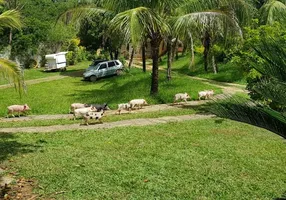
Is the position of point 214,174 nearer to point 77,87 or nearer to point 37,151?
point 37,151

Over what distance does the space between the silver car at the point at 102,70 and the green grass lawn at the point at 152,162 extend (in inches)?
612

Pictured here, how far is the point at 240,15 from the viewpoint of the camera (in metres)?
18.4

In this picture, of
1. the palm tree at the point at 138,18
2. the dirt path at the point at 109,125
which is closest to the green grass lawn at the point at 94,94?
the palm tree at the point at 138,18

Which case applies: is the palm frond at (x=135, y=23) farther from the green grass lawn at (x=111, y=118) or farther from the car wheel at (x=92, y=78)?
the car wheel at (x=92, y=78)

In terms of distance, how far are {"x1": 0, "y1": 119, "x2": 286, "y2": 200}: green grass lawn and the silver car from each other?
15.6 meters

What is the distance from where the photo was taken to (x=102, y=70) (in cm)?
2631

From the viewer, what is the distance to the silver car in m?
25.7

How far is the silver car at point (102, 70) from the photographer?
25.7 m

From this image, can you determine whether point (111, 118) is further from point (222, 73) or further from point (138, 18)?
point (222, 73)

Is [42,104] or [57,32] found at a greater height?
[57,32]

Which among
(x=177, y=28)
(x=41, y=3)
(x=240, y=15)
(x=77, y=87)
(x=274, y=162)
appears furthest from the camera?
(x=41, y=3)

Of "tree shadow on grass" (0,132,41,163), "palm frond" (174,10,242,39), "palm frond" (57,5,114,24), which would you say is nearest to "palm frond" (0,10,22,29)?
"tree shadow on grass" (0,132,41,163)

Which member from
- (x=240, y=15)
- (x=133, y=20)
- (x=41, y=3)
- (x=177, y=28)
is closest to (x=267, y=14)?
(x=240, y=15)

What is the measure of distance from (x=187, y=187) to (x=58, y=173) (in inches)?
95.5
